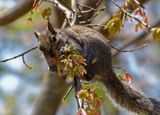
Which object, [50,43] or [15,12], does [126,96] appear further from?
[15,12]

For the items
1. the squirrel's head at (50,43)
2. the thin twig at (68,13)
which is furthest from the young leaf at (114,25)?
the squirrel's head at (50,43)

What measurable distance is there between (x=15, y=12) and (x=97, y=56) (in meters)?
1.66

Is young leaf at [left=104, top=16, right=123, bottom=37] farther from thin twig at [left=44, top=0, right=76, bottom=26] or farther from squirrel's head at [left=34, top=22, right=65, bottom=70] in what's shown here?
squirrel's head at [left=34, top=22, right=65, bottom=70]

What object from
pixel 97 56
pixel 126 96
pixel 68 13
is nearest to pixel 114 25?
pixel 68 13

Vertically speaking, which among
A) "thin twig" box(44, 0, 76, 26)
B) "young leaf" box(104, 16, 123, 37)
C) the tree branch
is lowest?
"young leaf" box(104, 16, 123, 37)

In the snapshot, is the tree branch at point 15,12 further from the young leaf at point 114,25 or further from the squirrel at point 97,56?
the young leaf at point 114,25

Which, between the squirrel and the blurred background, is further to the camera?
the blurred background

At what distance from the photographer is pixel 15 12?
625 cm

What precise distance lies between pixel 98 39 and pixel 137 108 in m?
0.74

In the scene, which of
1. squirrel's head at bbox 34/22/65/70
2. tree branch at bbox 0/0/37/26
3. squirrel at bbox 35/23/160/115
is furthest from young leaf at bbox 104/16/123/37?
tree branch at bbox 0/0/37/26

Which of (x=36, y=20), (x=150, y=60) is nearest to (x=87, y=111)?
(x=36, y=20)

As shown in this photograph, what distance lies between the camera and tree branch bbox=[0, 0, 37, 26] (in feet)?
20.4

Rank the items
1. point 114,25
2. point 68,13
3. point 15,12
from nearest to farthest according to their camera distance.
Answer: point 114,25 → point 68,13 → point 15,12

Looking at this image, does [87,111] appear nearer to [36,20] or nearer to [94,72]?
[94,72]
